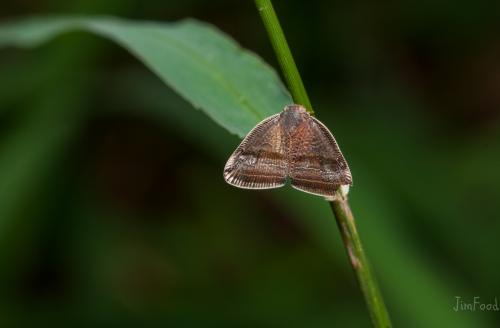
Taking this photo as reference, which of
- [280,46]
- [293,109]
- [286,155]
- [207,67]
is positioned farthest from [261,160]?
[280,46]

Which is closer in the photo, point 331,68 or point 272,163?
point 272,163

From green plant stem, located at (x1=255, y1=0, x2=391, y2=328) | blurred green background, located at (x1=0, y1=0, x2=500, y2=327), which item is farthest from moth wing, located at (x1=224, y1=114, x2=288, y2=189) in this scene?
blurred green background, located at (x1=0, y1=0, x2=500, y2=327)

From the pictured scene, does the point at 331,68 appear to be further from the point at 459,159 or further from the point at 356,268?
the point at 356,268

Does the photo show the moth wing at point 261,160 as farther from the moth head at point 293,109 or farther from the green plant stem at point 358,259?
the green plant stem at point 358,259

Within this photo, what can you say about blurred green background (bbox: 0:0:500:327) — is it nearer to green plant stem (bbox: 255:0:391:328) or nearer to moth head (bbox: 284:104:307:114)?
moth head (bbox: 284:104:307:114)

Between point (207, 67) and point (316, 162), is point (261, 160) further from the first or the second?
point (207, 67)

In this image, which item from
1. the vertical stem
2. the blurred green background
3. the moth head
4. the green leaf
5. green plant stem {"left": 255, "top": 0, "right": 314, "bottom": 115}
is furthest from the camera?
the blurred green background

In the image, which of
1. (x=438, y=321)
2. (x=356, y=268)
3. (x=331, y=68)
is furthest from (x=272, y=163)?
(x=331, y=68)

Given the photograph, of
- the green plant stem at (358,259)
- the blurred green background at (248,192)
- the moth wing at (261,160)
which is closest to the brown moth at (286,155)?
the moth wing at (261,160)
